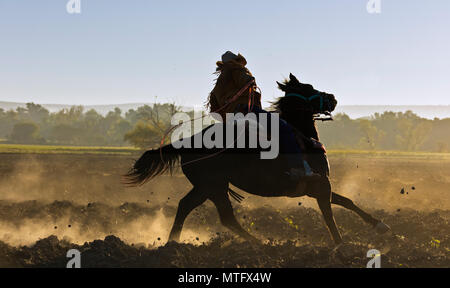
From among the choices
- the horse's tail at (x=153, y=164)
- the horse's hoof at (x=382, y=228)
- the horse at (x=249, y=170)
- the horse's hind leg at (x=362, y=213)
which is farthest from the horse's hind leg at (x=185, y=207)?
the horse's hoof at (x=382, y=228)

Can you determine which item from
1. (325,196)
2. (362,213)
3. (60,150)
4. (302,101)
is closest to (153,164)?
(302,101)

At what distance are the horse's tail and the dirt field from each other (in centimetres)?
96

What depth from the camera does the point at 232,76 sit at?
7172 millimetres

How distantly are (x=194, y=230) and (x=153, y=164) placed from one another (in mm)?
3171

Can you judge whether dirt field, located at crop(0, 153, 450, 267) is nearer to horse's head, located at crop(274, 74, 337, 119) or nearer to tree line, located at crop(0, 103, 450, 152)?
horse's head, located at crop(274, 74, 337, 119)

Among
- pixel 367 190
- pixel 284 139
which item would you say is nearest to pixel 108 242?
pixel 284 139

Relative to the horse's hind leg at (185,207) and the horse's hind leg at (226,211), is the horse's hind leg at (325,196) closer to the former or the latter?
the horse's hind leg at (226,211)

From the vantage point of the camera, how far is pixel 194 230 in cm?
995

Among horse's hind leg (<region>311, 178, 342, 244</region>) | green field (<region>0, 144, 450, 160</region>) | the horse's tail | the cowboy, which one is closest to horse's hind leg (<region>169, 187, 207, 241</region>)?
the horse's tail

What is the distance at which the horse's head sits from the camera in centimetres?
730

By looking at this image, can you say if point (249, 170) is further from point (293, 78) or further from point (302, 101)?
point (293, 78)

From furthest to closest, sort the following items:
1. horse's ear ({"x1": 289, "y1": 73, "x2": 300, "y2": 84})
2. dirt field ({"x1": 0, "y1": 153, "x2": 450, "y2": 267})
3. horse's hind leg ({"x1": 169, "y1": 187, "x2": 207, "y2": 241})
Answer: horse's ear ({"x1": 289, "y1": 73, "x2": 300, "y2": 84}) < horse's hind leg ({"x1": 169, "y1": 187, "x2": 207, "y2": 241}) < dirt field ({"x1": 0, "y1": 153, "x2": 450, "y2": 267})

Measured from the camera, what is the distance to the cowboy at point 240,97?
6.77 meters
